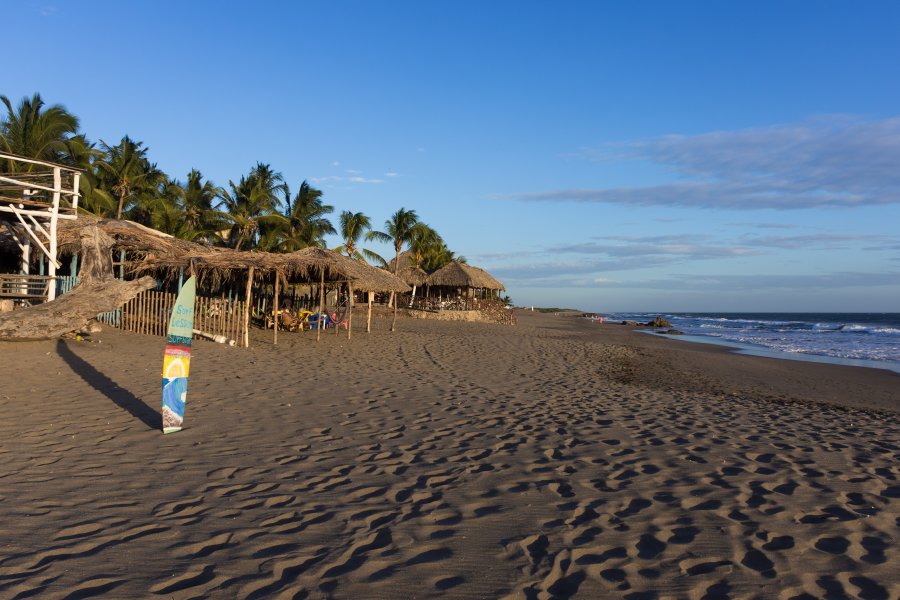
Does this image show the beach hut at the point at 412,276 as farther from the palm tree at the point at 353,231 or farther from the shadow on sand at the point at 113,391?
the shadow on sand at the point at 113,391

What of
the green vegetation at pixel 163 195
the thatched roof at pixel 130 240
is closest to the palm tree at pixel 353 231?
the green vegetation at pixel 163 195

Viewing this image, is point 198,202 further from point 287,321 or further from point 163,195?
point 287,321

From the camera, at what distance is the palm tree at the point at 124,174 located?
25.4 m

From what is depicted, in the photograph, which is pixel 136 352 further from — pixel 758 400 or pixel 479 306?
pixel 479 306

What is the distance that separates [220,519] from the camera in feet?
11.7

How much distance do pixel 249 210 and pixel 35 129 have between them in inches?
336

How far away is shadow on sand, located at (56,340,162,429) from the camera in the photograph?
6102 mm

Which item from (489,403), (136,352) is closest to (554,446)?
(489,403)

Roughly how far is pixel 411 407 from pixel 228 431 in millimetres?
2380

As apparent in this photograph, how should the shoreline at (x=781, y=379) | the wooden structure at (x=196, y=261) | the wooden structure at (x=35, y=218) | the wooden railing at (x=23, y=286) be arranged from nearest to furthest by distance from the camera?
the shoreline at (x=781, y=379), the wooden railing at (x=23, y=286), the wooden structure at (x=35, y=218), the wooden structure at (x=196, y=261)

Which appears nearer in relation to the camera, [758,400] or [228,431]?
[228,431]

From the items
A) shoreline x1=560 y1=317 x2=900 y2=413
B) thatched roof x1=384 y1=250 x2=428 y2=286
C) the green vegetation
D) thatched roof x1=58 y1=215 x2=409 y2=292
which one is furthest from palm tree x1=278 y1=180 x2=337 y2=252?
shoreline x1=560 y1=317 x2=900 y2=413

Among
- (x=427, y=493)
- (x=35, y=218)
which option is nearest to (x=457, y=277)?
(x=35, y=218)

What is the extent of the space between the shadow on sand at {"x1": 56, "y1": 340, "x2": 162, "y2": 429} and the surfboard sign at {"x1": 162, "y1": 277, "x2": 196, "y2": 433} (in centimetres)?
38
